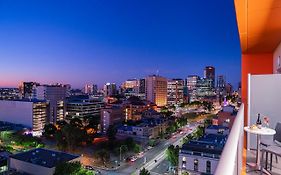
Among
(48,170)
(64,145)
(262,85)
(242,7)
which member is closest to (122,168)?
(48,170)

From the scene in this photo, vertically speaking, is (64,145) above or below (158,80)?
below

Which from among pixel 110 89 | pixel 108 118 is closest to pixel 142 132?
pixel 108 118

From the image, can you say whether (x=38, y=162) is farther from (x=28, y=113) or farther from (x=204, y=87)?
(x=204, y=87)

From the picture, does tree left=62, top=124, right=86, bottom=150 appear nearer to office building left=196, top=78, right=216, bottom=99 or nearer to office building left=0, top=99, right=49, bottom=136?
office building left=0, top=99, right=49, bottom=136

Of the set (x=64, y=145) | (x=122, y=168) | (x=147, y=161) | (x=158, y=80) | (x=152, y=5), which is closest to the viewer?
(x=122, y=168)

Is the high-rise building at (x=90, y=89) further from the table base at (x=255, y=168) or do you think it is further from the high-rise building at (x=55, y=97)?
the table base at (x=255, y=168)

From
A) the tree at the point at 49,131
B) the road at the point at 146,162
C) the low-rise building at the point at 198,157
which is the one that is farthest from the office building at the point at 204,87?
the low-rise building at the point at 198,157

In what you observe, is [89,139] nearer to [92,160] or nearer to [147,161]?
[92,160]

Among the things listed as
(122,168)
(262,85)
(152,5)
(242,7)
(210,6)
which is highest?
(152,5)

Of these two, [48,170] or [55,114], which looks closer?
[48,170]
